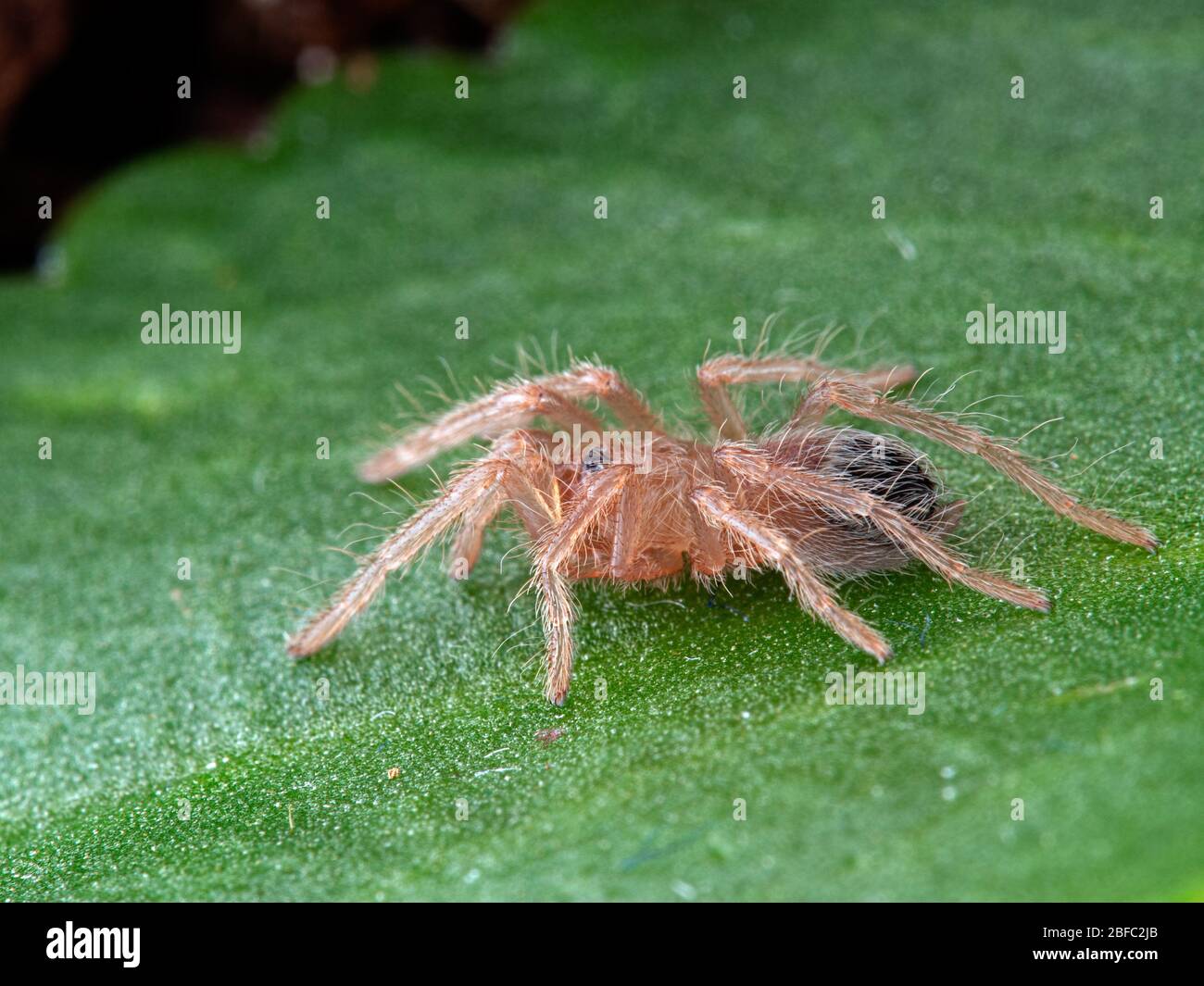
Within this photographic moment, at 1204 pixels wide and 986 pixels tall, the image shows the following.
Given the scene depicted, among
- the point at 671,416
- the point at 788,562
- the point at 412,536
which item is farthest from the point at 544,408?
the point at 788,562

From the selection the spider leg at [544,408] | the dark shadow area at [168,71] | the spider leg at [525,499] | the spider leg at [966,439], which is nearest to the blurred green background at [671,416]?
the spider leg at [966,439]

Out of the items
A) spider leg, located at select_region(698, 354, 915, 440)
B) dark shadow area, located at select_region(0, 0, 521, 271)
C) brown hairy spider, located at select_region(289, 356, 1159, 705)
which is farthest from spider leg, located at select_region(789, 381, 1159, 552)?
dark shadow area, located at select_region(0, 0, 521, 271)

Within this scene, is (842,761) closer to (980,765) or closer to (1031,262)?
(980,765)

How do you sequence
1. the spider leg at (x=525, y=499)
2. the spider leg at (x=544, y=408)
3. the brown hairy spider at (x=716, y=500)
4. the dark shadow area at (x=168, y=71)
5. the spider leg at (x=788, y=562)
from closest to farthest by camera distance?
the spider leg at (x=788, y=562), the brown hairy spider at (x=716, y=500), the spider leg at (x=525, y=499), the spider leg at (x=544, y=408), the dark shadow area at (x=168, y=71)

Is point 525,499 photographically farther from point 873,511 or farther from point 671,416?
point 873,511

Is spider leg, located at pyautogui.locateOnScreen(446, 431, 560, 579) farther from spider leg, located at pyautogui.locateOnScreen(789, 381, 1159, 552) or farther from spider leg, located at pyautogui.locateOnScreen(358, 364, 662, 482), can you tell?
spider leg, located at pyautogui.locateOnScreen(789, 381, 1159, 552)

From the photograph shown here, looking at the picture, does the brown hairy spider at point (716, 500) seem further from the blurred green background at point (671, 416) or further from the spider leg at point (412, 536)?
the blurred green background at point (671, 416)
